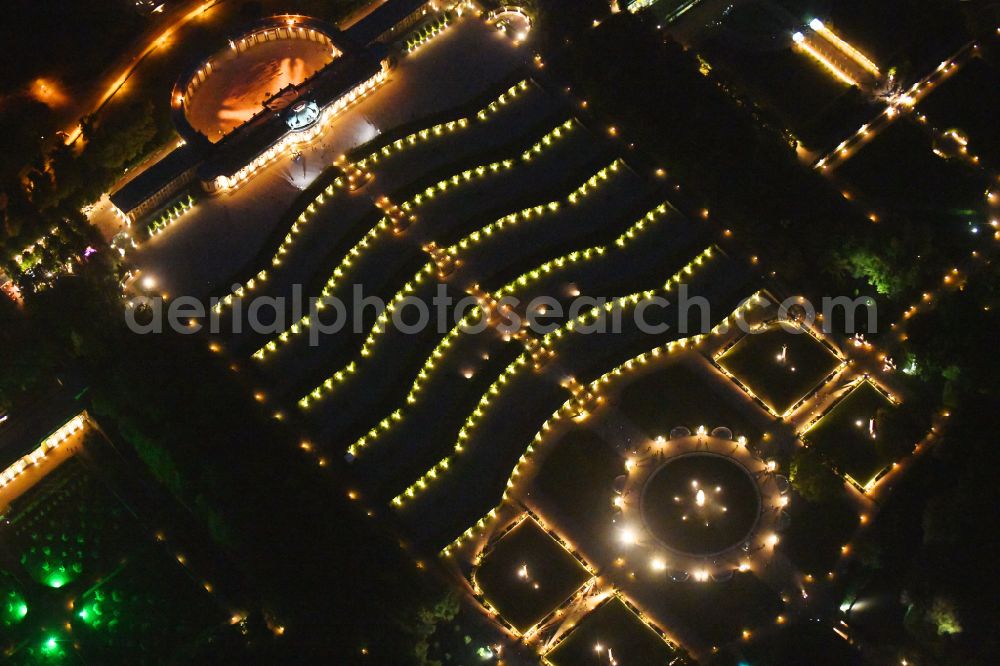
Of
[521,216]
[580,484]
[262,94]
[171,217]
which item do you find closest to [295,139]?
[262,94]

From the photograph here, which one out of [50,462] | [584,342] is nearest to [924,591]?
[584,342]

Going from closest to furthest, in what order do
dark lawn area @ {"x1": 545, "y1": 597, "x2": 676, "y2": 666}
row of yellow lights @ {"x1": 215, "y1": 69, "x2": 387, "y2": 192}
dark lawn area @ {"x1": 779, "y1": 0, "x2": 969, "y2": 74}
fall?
dark lawn area @ {"x1": 545, "y1": 597, "x2": 676, "y2": 666}
row of yellow lights @ {"x1": 215, "y1": 69, "x2": 387, "y2": 192}
dark lawn area @ {"x1": 779, "y1": 0, "x2": 969, "y2": 74}

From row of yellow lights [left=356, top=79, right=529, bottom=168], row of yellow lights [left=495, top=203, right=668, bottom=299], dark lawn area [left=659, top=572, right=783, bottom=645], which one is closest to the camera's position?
dark lawn area [left=659, top=572, right=783, bottom=645]

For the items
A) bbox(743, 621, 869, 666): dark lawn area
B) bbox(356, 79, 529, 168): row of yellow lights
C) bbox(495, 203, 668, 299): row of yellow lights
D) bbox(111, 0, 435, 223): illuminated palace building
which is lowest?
bbox(743, 621, 869, 666): dark lawn area

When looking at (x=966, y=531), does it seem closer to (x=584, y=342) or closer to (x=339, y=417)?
(x=584, y=342)

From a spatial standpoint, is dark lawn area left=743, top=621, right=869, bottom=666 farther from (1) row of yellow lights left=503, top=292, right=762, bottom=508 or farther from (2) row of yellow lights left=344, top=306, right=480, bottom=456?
(2) row of yellow lights left=344, top=306, right=480, bottom=456

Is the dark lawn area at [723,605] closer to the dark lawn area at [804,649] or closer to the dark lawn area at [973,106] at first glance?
the dark lawn area at [804,649]

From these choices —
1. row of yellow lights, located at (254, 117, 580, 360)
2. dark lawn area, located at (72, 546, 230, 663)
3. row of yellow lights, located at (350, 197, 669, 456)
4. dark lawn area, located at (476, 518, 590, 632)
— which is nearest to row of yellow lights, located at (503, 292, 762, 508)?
dark lawn area, located at (476, 518, 590, 632)
